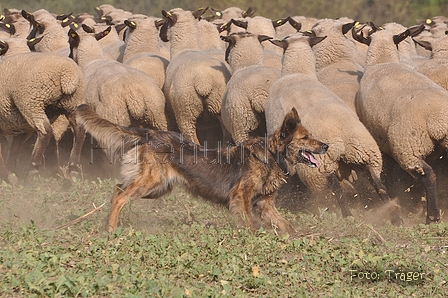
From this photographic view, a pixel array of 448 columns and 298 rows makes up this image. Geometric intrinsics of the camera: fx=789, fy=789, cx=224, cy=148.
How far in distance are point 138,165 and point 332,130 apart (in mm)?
2314

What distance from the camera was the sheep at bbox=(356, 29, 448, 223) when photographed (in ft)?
28.4

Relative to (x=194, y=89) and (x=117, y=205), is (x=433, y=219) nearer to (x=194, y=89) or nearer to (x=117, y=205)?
(x=117, y=205)

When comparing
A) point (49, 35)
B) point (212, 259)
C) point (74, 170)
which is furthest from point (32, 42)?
point (212, 259)

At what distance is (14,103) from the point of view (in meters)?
11.2

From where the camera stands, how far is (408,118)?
879cm

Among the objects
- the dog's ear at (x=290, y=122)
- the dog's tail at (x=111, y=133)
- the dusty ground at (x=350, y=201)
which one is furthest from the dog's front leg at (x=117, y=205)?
the dog's ear at (x=290, y=122)

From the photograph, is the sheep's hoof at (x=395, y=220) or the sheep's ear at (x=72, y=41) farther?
the sheep's ear at (x=72, y=41)

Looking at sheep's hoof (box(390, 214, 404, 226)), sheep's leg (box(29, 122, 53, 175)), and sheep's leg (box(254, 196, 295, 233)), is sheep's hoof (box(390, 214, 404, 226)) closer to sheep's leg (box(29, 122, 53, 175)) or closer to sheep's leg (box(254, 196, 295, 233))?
sheep's leg (box(254, 196, 295, 233))

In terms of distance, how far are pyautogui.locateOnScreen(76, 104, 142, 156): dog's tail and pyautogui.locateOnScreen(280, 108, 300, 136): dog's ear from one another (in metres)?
1.39

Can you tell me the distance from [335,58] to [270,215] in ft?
16.4

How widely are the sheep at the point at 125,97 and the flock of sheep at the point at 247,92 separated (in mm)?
16

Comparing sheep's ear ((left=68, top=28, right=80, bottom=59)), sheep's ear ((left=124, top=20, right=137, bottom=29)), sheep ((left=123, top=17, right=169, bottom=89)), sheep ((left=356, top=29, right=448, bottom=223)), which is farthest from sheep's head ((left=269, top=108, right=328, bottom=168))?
sheep's ear ((left=124, top=20, right=137, bottom=29))

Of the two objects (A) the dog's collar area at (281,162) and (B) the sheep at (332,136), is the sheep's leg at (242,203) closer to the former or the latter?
(A) the dog's collar area at (281,162)

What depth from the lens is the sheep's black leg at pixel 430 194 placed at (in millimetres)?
8773
